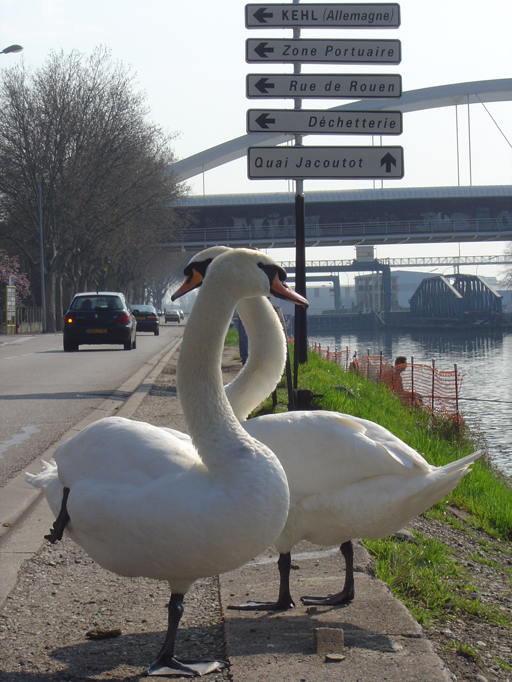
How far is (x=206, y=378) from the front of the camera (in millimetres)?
2621

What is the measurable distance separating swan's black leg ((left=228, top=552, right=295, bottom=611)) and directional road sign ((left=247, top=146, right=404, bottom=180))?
5.07m

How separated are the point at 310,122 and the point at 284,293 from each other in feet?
17.1

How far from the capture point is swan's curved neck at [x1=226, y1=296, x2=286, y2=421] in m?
3.80

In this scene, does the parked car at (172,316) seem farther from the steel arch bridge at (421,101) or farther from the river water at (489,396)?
the river water at (489,396)

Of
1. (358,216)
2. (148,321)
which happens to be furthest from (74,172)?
(358,216)

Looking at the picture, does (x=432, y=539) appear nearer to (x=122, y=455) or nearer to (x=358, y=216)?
(x=122, y=455)

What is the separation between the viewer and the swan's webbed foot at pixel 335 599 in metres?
2.96

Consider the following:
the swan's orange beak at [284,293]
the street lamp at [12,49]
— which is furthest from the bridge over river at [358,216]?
the swan's orange beak at [284,293]

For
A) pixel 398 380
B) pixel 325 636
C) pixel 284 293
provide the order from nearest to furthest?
pixel 325 636 < pixel 284 293 < pixel 398 380

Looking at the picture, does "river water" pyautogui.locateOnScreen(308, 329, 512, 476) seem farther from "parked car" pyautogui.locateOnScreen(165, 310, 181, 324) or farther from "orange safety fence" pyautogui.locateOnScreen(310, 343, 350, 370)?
"parked car" pyautogui.locateOnScreen(165, 310, 181, 324)

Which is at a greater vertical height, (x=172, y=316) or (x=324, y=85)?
(x=324, y=85)

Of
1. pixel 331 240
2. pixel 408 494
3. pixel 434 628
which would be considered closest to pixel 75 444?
pixel 408 494

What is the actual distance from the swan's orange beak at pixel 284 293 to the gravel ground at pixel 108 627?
126 centimetres

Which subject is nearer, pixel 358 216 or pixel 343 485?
pixel 343 485
